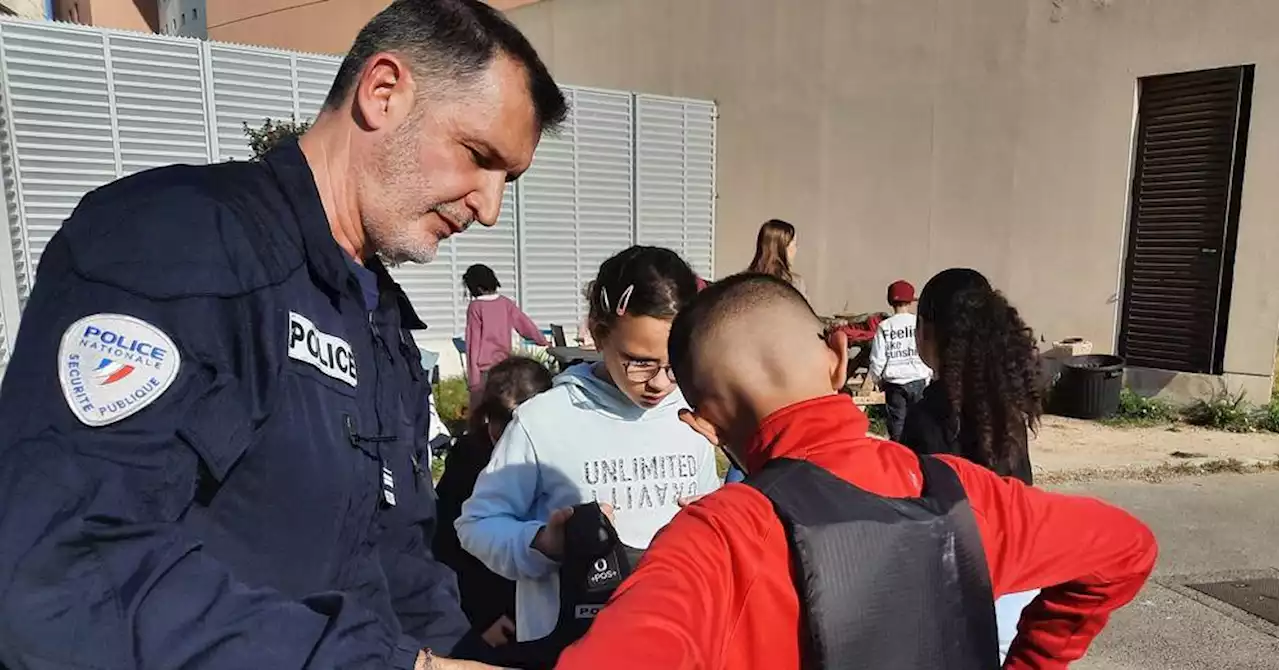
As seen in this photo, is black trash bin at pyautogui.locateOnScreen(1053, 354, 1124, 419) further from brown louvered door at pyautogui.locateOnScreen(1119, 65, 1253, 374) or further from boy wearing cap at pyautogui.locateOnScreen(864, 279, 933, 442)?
boy wearing cap at pyautogui.locateOnScreen(864, 279, 933, 442)

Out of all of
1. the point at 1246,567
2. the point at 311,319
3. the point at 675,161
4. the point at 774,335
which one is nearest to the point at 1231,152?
the point at 1246,567

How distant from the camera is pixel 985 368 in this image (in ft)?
8.93

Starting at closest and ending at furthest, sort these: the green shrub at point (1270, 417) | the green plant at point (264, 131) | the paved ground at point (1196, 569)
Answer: the paved ground at point (1196, 569) → the green plant at point (264, 131) → the green shrub at point (1270, 417)

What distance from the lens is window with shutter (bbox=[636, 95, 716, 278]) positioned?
10688 mm

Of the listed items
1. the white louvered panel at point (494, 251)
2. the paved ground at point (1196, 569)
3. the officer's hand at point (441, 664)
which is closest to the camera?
the officer's hand at point (441, 664)

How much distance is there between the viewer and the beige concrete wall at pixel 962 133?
7293mm

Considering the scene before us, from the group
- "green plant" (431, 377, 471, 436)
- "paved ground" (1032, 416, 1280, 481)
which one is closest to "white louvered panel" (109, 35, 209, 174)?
"green plant" (431, 377, 471, 436)

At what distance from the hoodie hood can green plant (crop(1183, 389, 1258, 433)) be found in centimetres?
719

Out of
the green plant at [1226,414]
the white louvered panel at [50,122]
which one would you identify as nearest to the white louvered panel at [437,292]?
the white louvered panel at [50,122]

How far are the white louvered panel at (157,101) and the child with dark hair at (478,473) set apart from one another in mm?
6061

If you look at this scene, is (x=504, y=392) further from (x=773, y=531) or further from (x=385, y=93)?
(x=773, y=531)

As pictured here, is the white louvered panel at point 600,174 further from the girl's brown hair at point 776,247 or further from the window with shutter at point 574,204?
the girl's brown hair at point 776,247

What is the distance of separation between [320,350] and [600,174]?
942 centimetres

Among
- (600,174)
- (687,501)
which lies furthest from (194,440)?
(600,174)
